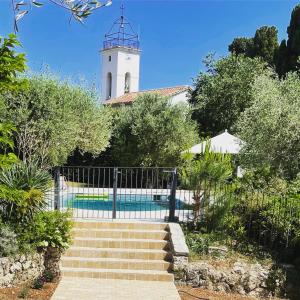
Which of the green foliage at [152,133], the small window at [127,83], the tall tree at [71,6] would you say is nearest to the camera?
the tall tree at [71,6]

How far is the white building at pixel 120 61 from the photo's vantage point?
2279 inches

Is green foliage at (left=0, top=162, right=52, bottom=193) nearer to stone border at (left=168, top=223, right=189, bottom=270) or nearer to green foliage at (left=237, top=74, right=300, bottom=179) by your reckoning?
stone border at (left=168, top=223, right=189, bottom=270)

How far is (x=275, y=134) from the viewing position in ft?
56.5

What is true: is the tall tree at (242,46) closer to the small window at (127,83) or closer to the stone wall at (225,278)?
the small window at (127,83)

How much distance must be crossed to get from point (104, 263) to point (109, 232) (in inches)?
46.6

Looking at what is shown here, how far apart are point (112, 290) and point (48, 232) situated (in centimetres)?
217

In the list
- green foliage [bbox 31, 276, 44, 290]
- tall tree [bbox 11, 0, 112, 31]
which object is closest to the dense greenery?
green foliage [bbox 31, 276, 44, 290]

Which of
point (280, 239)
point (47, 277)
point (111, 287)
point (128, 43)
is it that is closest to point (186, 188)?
point (280, 239)

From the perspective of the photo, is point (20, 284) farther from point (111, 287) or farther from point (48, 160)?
point (48, 160)

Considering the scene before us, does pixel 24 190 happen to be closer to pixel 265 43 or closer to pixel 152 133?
pixel 152 133

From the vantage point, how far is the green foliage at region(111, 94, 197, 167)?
2683 cm

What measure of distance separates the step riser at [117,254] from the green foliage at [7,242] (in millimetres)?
1447

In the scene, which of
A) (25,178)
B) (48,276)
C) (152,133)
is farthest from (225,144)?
(48,276)

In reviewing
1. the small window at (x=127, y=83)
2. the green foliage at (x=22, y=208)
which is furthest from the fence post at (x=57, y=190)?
the small window at (x=127, y=83)
